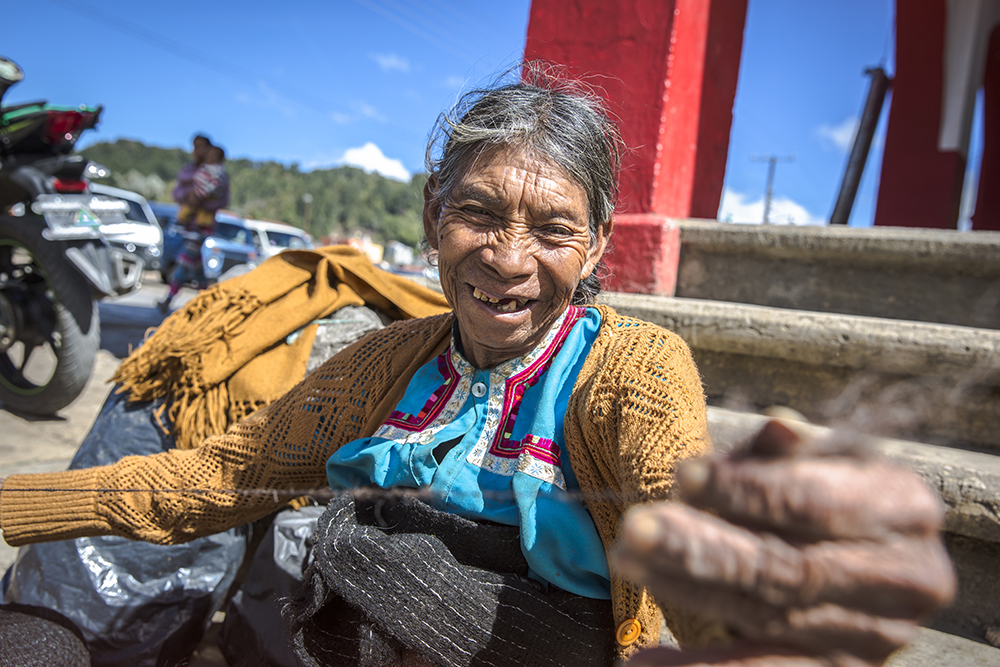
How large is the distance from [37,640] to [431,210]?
1489 mm

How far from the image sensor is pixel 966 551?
1.52m

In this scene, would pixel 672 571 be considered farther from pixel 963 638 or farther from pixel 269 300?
pixel 269 300

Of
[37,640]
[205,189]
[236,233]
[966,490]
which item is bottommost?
[37,640]

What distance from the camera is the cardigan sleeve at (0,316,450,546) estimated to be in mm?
1498

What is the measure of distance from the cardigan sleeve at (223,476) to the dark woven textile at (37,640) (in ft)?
0.82

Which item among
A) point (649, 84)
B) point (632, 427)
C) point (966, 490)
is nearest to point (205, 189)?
point (649, 84)

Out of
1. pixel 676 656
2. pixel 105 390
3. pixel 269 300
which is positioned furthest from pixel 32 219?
pixel 676 656

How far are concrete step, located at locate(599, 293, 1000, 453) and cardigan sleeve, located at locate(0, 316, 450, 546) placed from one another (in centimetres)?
97

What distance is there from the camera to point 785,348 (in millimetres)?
1929

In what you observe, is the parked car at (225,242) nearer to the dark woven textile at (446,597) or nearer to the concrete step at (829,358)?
the concrete step at (829,358)

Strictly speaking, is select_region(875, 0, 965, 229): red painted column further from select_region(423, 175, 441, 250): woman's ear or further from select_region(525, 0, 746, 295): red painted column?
select_region(423, 175, 441, 250): woman's ear

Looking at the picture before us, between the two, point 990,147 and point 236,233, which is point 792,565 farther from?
point 236,233

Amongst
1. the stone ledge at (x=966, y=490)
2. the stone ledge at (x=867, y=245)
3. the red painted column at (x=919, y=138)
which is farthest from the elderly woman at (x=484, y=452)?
the red painted column at (x=919, y=138)

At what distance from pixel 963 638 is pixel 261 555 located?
1935 mm
